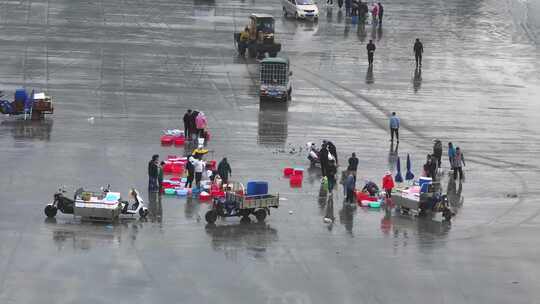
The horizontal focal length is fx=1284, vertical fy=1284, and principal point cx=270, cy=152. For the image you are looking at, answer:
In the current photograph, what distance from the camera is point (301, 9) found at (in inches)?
3044

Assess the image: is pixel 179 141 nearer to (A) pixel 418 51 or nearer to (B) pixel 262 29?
(B) pixel 262 29

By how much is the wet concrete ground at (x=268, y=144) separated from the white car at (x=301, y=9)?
2.44 feet

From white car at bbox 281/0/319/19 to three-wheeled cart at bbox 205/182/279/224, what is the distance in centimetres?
4302

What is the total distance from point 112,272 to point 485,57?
4124 centimetres

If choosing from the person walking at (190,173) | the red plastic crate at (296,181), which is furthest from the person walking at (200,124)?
the person walking at (190,173)

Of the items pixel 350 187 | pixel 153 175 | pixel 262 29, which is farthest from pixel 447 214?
pixel 262 29

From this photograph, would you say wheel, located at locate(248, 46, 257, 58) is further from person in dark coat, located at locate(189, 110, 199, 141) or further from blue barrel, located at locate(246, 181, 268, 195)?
blue barrel, located at locate(246, 181, 268, 195)

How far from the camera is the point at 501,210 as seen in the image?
37.7 metres

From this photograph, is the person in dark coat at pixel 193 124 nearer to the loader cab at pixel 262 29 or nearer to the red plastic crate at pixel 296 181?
the red plastic crate at pixel 296 181

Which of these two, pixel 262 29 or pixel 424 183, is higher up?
pixel 262 29

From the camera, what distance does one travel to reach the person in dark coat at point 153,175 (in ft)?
124

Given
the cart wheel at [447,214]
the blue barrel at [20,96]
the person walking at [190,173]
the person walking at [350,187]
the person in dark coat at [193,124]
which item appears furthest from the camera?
the blue barrel at [20,96]

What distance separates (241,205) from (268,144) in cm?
1153

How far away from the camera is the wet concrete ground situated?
30125 millimetres
